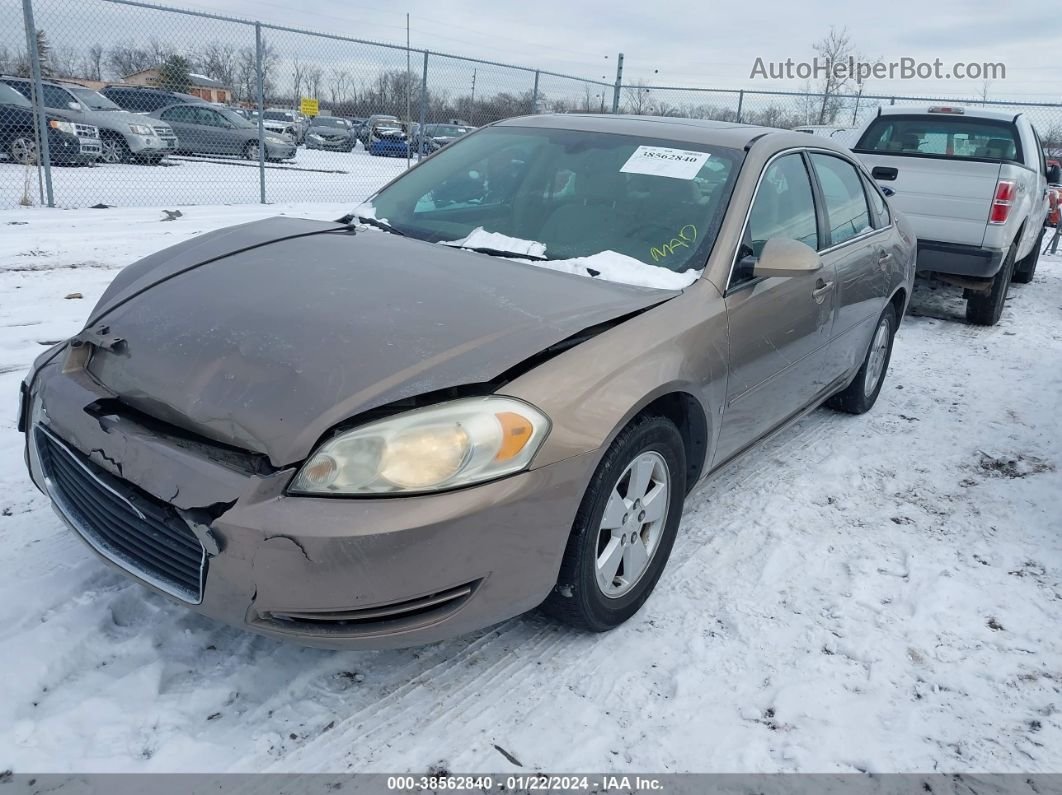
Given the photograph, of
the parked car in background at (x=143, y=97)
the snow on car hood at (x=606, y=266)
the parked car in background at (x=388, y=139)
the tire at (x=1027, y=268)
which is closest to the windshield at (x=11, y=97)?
the parked car in background at (x=143, y=97)

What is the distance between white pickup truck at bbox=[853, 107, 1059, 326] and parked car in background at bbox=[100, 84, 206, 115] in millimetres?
15030

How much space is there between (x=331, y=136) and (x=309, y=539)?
85.2 ft

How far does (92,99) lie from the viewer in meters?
15.0

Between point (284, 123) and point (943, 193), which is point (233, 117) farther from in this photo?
point (943, 193)

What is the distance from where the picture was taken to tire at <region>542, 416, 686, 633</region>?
2316 millimetres

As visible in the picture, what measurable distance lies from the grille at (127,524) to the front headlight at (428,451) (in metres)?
0.36

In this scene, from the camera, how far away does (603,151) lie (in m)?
3.40

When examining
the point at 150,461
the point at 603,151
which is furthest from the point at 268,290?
the point at 603,151

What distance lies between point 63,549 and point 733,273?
2.58 metres

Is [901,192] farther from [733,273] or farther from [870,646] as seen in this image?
[870,646]

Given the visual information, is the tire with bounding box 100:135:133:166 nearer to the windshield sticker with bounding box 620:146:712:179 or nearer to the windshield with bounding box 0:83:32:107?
the windshield with bounding box 0:83:32:107

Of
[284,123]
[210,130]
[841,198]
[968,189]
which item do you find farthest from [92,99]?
[841,198]

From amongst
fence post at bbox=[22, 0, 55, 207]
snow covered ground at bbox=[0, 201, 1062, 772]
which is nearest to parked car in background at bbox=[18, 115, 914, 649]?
snow covered ground at bbox=[0, 201, 1062, 772]

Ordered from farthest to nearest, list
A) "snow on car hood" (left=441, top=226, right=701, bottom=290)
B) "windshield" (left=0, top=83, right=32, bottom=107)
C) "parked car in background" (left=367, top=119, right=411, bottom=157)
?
1. "parked car in background" (left=367, top=119, right=411, bottom=157)
2. "windshield" (left=0, top=83, right=32, bottom=107)
3. "snow on car hood" (left=441, top=226, right=701, bottom=290)
